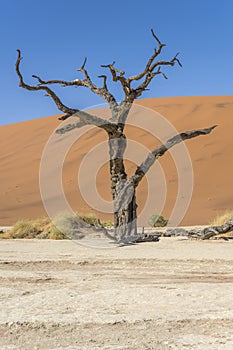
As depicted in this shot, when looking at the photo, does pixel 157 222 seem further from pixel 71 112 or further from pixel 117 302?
pixel 117 302

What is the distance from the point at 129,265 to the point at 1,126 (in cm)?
6425

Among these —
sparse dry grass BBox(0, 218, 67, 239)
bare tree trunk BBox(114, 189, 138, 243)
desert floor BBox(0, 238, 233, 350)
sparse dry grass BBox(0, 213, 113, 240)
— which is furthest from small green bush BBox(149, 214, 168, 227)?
desert floor BBox(0, 238, 233, 350)

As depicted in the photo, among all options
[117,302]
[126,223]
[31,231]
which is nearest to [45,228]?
[31,231]

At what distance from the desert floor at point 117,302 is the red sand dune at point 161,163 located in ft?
50.5

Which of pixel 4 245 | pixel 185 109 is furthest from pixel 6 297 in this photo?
pixel 185 109

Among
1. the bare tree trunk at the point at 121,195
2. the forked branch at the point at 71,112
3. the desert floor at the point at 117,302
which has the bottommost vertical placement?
the desert floor at the point at 117,302

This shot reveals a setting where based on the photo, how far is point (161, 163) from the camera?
3834 centimetres

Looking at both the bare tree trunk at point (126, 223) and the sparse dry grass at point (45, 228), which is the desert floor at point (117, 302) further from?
the sparse dry grass at point (45, 228)

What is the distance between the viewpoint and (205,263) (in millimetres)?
9352

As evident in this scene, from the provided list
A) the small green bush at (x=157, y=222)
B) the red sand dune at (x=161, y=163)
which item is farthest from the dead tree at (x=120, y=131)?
the red sand dune at (x=161, y=163)

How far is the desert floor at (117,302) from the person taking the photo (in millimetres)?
4383

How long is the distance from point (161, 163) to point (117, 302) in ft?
108

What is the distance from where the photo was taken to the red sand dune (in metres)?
29.5

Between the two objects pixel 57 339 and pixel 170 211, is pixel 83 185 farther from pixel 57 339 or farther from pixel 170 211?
pixel 57 339
